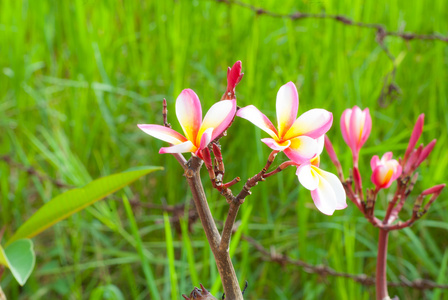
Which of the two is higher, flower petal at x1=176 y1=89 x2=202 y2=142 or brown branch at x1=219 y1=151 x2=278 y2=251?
flower petal at x1=176 y1=89 x2=202 y2=142

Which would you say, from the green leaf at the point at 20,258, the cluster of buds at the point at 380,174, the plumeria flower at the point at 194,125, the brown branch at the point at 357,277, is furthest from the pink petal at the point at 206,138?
the brown branch at the point at 357,277

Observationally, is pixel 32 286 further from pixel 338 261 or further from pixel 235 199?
pixel 235 199

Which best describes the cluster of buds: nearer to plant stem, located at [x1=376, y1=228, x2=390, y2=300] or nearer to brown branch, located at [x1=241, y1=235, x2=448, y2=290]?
plant stem, located at [x1=376, y1=228, x2=390, y2=300]

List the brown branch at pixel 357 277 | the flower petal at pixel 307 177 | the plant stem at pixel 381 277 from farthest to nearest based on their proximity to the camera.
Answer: the brown branch at pixel 357 277 < the plant stem at pixel 381 277 < the flower petal at pixel 307 177

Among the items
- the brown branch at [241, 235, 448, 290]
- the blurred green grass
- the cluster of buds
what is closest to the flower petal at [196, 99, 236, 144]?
the cluster of buds

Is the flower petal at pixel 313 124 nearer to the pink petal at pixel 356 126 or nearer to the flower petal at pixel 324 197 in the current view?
the flower petal at pixel 324 197

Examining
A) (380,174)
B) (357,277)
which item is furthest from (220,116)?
(357,277)
